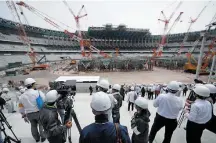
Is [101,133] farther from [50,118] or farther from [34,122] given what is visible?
[34,122]

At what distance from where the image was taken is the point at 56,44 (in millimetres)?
70438

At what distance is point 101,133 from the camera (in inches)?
64.1

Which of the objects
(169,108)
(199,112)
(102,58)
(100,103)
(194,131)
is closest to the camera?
(100,103)

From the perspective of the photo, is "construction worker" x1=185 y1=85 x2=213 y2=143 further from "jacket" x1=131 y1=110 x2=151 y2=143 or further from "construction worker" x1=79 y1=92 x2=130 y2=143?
"construction worker" x1=79 y1=92 x2=130 y2=143

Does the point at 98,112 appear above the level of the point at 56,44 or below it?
below

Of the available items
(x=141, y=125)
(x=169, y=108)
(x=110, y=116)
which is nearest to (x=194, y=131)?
(x=169, y=108)

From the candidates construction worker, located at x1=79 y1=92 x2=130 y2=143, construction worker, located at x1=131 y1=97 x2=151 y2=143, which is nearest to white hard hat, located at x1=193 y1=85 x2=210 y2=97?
construction worker, located at x1=131 y1=97 x2=151 y2=143

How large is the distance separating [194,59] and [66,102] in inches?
1740

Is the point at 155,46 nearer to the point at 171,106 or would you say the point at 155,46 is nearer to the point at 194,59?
the point at 194,59

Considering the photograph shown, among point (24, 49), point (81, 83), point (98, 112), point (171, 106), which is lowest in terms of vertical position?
point (81, 83)

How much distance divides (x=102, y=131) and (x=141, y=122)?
1277mm

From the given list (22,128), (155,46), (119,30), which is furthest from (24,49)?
(155,46)

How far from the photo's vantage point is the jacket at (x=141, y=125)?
268 cm

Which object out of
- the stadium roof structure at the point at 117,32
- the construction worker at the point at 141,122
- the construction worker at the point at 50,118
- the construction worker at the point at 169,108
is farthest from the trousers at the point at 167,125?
the stadium roof structure at the point at 117,32
